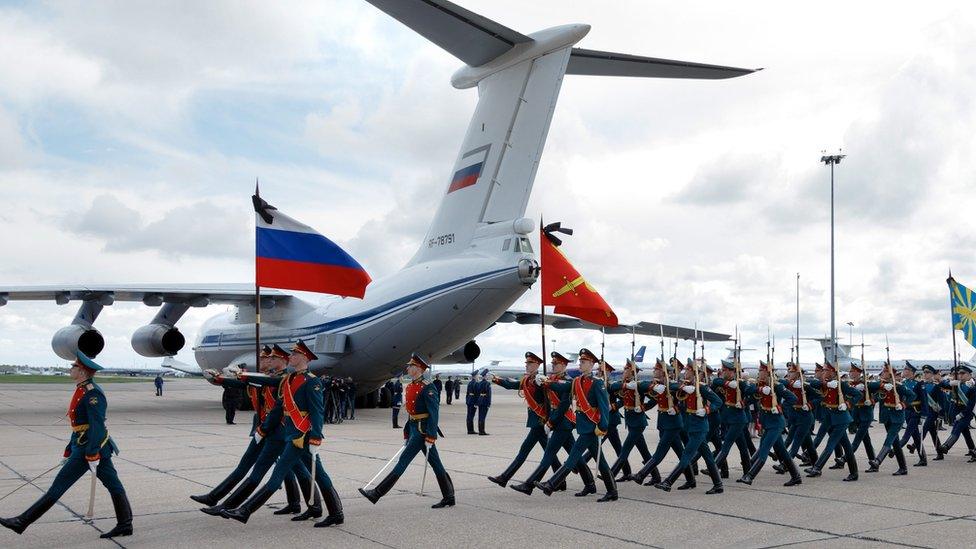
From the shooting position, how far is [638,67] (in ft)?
63.8

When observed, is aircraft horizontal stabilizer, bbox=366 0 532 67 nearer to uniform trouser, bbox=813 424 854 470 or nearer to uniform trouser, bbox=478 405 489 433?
uniform trouser, bbox=478 405 489 433

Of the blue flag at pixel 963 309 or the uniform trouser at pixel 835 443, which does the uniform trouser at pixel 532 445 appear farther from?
the blue flag at pixel 963 309

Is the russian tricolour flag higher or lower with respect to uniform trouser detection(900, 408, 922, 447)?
higher

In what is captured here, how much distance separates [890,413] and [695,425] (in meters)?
3.95

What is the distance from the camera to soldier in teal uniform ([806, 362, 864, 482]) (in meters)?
10.8

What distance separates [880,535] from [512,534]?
10.1ft

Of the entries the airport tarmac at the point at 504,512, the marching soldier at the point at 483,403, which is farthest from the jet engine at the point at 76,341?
the marching soldier at the point at 483,403

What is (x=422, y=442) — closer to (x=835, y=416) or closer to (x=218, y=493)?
(x=218, y=493)

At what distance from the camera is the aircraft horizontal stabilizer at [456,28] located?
50.1 feet

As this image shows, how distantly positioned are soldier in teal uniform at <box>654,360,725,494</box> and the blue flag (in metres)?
10.2

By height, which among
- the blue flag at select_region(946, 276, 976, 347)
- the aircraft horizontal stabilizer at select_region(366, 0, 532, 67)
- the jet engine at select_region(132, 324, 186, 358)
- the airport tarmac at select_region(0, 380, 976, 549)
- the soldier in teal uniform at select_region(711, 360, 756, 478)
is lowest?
the airport tarmac at select_region(0, 380, 976, 549)

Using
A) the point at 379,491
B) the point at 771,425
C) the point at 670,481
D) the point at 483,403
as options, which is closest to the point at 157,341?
the point at 483,403

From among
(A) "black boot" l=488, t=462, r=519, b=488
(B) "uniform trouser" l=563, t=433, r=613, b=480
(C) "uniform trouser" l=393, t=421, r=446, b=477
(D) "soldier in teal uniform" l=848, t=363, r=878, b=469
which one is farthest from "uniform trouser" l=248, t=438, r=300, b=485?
(D) "soldier in teal uniform" l=848, t=363, r=878, b=469

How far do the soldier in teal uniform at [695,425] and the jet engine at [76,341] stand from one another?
55.6 ft
